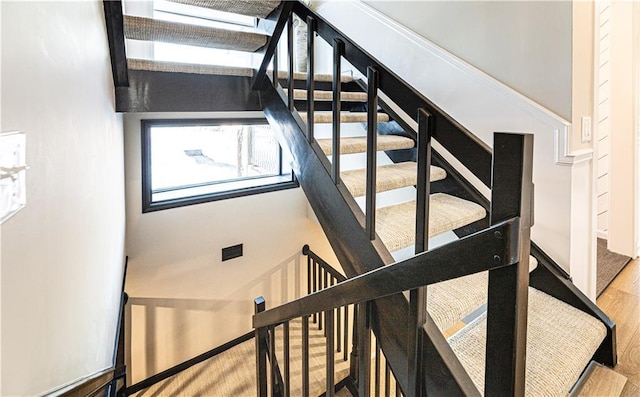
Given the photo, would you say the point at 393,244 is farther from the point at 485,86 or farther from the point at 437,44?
the point at 437,44

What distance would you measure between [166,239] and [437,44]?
8.78ft

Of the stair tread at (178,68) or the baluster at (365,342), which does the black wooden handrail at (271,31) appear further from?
the baluster at (365,342)

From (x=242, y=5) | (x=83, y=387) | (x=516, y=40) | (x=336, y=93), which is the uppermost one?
(x=242, y=5)

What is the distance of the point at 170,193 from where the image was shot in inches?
131

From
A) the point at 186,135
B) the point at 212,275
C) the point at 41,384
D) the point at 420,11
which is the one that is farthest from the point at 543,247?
the point at 186,135

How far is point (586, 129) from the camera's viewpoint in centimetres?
192

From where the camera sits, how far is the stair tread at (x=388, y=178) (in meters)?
1.73

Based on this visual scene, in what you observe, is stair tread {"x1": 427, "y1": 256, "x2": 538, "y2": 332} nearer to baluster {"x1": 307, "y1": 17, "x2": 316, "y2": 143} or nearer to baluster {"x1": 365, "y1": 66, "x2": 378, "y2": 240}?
baluster {"x1": 365, "y1": 66, "x2": 378, "y2": 240}

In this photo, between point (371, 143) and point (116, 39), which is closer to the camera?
→ point (371, 143)

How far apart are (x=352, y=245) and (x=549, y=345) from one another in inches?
33.8

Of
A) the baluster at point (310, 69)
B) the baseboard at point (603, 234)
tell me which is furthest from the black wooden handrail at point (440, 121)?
the baseboard at point (603, 234)

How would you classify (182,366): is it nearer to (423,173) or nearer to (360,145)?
(360,145)

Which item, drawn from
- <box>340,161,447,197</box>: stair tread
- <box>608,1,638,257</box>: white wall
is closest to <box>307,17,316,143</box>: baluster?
<box>340,161,447,197</box>: stair tread

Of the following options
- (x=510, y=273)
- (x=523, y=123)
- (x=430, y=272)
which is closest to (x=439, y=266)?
(x=430, y=272)
